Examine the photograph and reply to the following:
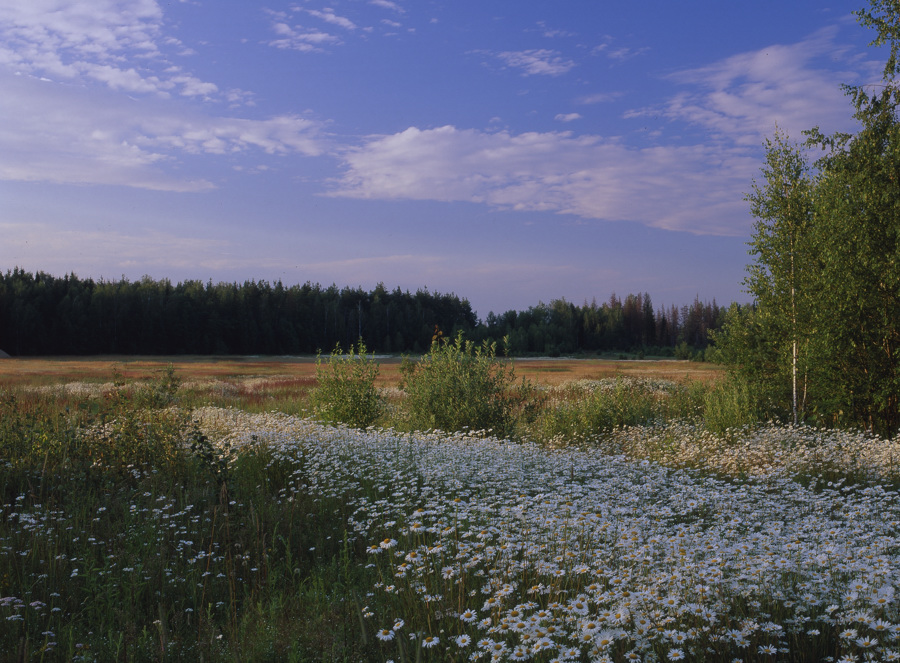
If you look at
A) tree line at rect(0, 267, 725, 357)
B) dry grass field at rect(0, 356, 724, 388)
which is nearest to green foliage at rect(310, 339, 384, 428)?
dry grass field at rect(0, 356, 724, 388)

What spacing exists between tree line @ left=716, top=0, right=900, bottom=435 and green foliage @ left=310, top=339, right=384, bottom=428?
9787 millimetres

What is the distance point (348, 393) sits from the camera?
13.1 meters

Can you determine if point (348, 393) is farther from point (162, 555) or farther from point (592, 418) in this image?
point (162, 555)

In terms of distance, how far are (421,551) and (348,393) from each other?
882cm

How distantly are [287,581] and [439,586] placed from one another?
1.59 metres

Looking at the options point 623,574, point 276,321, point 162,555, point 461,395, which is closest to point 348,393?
point 461,395

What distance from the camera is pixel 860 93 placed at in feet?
49.4

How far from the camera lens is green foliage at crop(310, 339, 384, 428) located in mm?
12953

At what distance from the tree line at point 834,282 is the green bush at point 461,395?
657 centimetres

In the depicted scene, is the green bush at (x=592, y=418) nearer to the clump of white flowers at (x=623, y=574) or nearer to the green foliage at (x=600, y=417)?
the green foliage at (x=600, y=417)

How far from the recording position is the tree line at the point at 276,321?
2753 inches

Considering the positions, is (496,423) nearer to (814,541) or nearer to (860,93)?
(814,541)

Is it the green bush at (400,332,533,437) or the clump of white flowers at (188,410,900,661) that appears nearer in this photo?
the clump of white flowers at (188,410,900,661)

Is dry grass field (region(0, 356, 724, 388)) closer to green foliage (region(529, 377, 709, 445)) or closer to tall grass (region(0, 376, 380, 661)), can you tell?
green foliage (region(529, 377, 709, 445))
